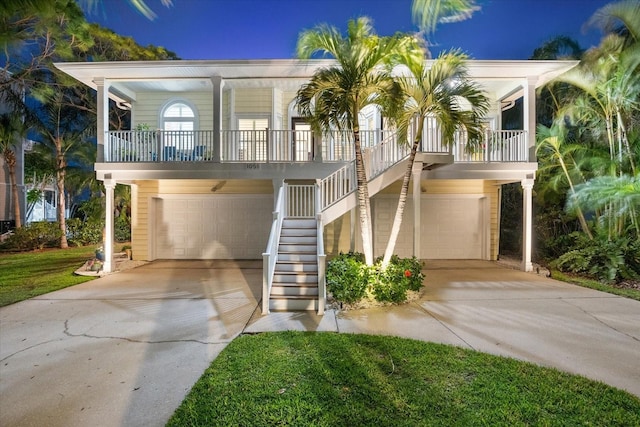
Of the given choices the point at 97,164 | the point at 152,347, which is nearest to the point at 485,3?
the point at 152,347

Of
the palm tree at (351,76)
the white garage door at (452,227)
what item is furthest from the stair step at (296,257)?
the white garage door at (452,227)

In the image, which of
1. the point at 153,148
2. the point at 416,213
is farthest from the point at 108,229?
the point at 416,213

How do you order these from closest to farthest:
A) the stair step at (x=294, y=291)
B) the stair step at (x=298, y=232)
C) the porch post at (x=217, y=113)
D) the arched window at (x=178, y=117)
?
1. the stair step at (x=294, y=291)
2. the stair step at (x=298, y=232)
3. the porch post at (x=217, y=113)
4. the arched window at (x=178, y=117)

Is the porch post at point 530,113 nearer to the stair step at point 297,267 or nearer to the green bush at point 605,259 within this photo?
the green bush at point 605,259

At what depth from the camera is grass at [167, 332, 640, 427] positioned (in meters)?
2.84

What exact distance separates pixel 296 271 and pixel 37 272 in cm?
844

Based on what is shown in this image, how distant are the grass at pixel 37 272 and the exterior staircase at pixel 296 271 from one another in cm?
540

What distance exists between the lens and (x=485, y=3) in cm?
407

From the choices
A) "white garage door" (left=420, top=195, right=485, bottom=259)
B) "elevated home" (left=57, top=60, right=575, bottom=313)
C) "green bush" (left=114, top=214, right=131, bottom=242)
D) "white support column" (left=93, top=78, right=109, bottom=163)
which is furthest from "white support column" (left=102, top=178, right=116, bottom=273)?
"white garage door" (left=420, top=195, right=485, bottom=259)

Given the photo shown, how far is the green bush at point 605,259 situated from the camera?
8.25 metres

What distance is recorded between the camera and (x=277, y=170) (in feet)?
30.5

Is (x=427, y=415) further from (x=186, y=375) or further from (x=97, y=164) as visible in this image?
(x=97, y=164)

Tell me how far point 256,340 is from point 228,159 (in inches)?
271

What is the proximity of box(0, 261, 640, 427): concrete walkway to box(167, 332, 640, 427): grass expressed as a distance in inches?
15.0
